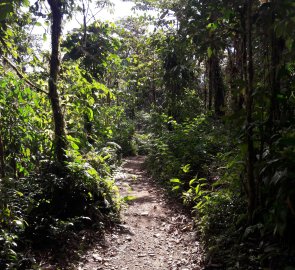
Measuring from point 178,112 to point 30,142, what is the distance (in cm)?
1094

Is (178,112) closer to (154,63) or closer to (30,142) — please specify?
(154,63)

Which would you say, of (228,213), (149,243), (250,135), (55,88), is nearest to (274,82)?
(250,135)

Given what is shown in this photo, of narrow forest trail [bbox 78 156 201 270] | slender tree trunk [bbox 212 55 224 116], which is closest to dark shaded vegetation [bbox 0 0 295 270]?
narrow forest trail [bbox 78 156 201 270]

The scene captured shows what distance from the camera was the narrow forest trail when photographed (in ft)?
15.8

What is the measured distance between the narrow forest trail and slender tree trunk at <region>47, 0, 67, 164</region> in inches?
73.3

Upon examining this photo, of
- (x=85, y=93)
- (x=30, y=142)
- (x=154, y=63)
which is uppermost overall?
(x=154, y=63)

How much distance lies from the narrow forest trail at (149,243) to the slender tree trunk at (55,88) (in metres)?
1.86

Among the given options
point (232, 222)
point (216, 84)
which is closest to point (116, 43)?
point (216, 84)

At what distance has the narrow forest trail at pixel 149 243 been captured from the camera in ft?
15.8

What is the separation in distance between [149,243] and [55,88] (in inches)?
136

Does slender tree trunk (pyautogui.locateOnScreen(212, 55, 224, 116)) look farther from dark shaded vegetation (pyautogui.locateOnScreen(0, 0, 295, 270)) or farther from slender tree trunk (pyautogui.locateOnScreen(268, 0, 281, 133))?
slender tree trunk (pyautogui.locateOnScreen(268, 0, 281, 133))

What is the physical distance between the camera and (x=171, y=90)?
15.8 metres

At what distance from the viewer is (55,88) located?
5957mm

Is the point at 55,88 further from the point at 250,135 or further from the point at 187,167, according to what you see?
the point at 187,167
